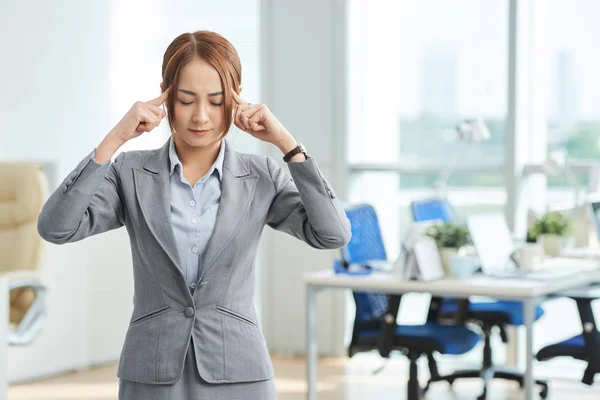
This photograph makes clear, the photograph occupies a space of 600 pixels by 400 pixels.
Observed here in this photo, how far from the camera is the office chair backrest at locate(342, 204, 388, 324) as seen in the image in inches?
177

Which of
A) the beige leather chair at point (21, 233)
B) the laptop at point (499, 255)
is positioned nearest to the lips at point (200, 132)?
the laptop at point (499, 255)

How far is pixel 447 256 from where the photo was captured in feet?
13.9

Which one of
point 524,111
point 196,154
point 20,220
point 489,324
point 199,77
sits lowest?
point 489,324

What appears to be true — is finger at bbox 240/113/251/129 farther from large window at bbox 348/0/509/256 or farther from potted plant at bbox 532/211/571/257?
large window at bbox 348/0/509/256

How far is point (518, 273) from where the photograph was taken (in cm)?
439

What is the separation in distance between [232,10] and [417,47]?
4.05 feet

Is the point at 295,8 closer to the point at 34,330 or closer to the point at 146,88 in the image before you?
the point at 146,88

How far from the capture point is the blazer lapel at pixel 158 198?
1.57 m

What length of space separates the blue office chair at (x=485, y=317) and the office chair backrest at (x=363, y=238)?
0.34m

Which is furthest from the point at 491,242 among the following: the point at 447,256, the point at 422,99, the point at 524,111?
the point at 422,99

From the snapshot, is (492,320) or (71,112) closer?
(492,320)

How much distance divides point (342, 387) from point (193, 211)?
408 centimetres

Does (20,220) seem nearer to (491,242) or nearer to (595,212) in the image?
(491,242)

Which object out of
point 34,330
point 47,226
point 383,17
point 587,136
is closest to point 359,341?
point 34,330
